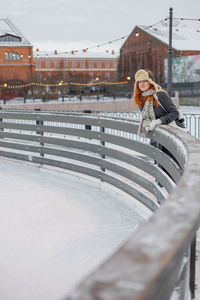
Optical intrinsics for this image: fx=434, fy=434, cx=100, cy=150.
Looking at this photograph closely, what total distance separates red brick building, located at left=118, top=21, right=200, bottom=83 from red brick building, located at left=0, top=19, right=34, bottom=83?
1825 cm

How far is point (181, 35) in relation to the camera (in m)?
74.2

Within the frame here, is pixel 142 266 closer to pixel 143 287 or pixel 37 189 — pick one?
pixel 143 287

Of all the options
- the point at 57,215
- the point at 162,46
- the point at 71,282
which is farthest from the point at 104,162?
the point at 162,46

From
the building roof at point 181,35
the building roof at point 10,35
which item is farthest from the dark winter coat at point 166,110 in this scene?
the building roof at point 10,35

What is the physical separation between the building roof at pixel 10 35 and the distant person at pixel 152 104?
67.6 meters

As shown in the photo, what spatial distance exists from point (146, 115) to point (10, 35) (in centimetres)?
6844

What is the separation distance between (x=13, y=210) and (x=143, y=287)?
5580 mm

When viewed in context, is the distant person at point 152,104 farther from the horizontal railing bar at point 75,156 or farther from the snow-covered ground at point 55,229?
the horizontal railing bar at point 75,156

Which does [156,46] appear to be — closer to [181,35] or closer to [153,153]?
[181,35]

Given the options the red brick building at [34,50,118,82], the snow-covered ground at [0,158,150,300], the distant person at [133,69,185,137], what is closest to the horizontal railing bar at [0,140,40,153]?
the snow-covered ground at [0,158,150,300]

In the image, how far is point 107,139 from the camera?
7566 mm

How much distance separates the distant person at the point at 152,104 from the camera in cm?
552

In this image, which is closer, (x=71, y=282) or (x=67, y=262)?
(x=71, y=282)

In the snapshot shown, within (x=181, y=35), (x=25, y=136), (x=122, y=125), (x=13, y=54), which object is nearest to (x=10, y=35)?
(x=13, y=54)
